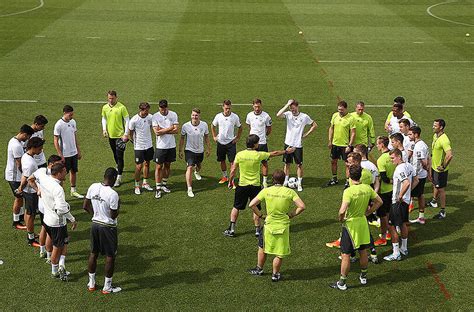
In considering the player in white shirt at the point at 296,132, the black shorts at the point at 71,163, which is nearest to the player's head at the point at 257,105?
the player in white shirt at the point at 296,132

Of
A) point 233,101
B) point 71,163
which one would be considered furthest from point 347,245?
Result: point 233,101

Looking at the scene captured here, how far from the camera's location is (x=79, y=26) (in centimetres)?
3294

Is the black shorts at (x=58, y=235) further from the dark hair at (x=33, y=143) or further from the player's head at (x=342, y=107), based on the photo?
the player's head at (x=342, y=107)

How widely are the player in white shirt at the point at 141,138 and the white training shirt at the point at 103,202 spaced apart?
14.5ft

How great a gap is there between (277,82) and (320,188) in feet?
32.7

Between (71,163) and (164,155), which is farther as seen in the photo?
(164,155)

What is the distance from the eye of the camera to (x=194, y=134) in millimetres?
14188

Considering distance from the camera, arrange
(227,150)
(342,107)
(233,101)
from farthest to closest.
Answer: 1. (233,101)
2. (227,150)
3. (342,107)

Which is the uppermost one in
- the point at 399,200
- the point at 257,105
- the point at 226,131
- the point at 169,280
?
the point at 257,105

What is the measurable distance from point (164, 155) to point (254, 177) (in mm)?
3394

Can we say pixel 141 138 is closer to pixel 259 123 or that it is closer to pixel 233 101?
pixel 259 123

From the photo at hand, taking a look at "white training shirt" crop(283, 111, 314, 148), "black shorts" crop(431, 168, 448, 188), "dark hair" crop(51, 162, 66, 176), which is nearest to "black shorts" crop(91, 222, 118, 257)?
"dark hair" crop(51, 162, 66, 176)

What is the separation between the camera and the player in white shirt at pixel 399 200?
10922mm

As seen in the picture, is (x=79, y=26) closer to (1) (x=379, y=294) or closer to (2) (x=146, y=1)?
(2) (x=146, y=1)
